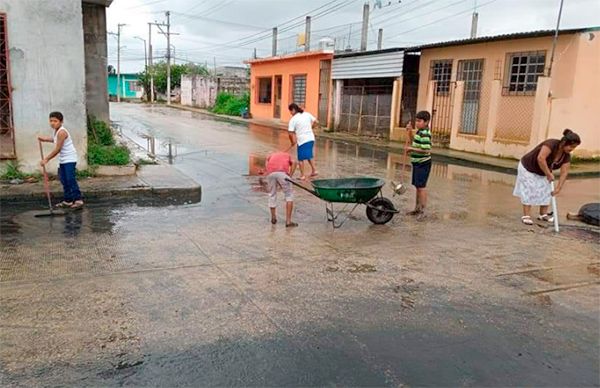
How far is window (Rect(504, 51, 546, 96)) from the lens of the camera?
55.2 feet

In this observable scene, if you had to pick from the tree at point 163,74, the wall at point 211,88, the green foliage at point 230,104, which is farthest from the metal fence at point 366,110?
the tree at point 163,74

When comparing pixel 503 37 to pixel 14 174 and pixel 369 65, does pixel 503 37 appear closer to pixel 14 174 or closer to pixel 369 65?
pixel 369 65

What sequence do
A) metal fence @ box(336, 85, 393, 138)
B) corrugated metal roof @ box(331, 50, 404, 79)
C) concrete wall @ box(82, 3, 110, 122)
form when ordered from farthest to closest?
metal fence @ box(336, 85, 393, 138)
corrugated metal roof @ box(331, 50, 404, 79)
concrete wall @ box(82, 3, 110, 122)

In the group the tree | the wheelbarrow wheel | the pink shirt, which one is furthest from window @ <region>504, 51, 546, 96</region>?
the tree

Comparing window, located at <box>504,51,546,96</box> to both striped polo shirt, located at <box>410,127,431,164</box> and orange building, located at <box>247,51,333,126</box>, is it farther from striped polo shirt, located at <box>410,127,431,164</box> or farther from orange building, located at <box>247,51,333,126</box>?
orange building, located at <box>247,51,333,126</box>

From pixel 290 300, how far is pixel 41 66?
7.68m

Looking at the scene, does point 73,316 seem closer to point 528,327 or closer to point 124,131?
point 528,327

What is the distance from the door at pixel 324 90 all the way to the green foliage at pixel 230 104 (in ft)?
40.5

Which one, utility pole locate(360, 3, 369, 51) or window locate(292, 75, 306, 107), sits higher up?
utility pole locate(360, 3, 369, 51)

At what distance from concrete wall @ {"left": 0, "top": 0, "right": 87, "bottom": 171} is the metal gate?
14111 millimetres

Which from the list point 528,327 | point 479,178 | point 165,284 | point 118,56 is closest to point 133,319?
point 165,284

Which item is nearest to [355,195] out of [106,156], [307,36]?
[106,156]

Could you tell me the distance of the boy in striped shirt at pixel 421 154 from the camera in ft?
27.6

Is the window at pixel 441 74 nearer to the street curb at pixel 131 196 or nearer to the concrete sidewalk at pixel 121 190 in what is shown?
the concrete sidewalk at pixel 121 190
